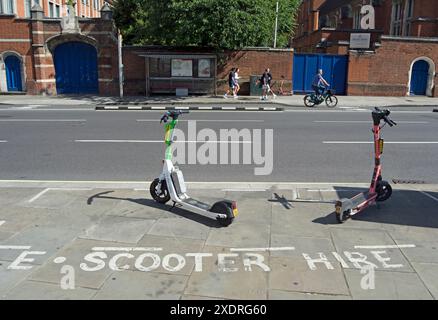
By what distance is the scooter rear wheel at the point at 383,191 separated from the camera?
5.68 metres

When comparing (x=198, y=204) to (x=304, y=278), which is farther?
(x=198, y=204)

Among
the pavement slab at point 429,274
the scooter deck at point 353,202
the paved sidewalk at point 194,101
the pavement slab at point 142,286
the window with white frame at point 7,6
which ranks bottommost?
the pavement slab at point 142,286

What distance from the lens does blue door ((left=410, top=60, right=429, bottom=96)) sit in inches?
1017

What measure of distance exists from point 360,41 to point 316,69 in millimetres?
3653

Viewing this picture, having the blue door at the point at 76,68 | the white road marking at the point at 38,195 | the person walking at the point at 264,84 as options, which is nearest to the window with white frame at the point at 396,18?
the person walking at the point at 264,84

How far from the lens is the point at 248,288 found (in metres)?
3.53

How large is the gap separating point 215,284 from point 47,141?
8.53 m

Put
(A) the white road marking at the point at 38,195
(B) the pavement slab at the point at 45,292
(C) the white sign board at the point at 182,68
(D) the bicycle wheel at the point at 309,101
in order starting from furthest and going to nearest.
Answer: (C) the white sign board at the point at 182,68, (D) the bicycle wheel at the point at 309,101, (A) the white road marking at the point at 38,195, (B) the pavement slab at the point at 45,292

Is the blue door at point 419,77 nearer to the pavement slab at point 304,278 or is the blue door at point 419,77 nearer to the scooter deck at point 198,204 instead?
the scooter deck at point 198,204

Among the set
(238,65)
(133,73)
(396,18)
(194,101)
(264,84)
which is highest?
(396,18)

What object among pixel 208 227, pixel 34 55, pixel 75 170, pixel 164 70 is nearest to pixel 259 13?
pixel 164 70

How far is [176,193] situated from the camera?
18.0 ft

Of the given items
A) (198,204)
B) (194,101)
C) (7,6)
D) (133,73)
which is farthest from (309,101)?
(7,6)

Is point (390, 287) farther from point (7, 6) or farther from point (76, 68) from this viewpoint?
point (7, 6)
